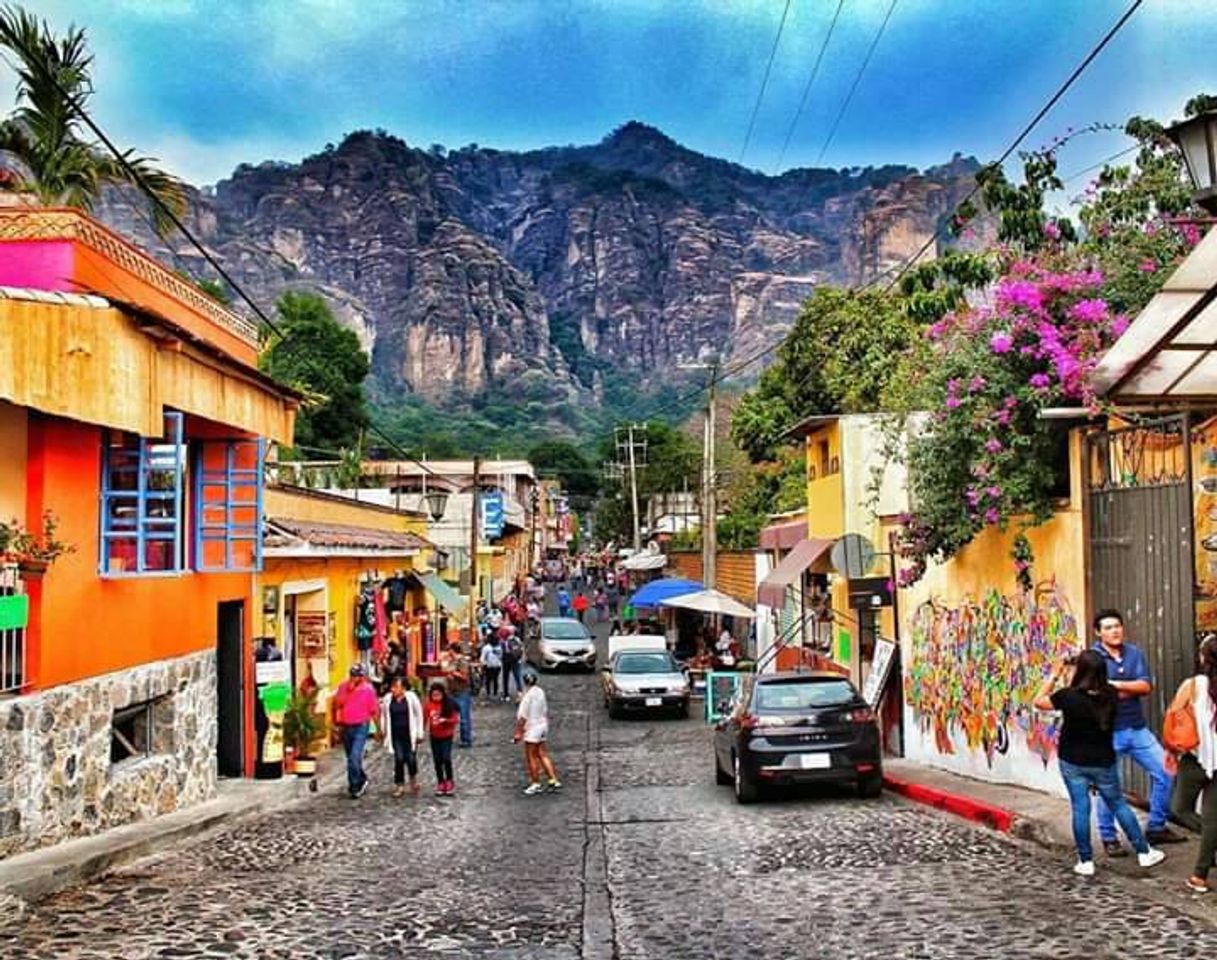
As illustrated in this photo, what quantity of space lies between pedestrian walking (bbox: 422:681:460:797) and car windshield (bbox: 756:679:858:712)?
422cm

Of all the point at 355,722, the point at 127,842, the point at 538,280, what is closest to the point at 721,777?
the point at 355,722

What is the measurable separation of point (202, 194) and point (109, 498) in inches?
7158

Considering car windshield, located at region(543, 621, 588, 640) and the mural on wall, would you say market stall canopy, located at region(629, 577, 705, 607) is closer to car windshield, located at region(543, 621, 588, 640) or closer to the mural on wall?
car windshield, located at region(543, 621, 588, 640)

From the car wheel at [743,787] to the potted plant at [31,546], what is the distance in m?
7.34

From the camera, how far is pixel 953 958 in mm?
7039

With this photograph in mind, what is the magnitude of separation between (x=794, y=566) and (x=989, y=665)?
1048 centimetres

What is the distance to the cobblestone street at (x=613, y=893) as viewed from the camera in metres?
7.63

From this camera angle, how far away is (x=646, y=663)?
28.2 metres

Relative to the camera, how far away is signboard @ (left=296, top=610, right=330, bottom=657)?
21.5 meters

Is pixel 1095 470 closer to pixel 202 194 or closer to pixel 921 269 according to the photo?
pixel 921 269

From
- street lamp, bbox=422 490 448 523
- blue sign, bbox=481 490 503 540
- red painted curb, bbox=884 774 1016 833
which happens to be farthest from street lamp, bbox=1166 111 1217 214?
blue sign, bbox=481 490 503 540

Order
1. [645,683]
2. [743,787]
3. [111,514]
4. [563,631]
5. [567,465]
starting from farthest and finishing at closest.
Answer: [567,465]
[563,631]
[645,683]
[743,787]
[111,514]

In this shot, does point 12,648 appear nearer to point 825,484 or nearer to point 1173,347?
point 1173,347

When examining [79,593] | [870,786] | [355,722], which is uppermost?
[79,593]
